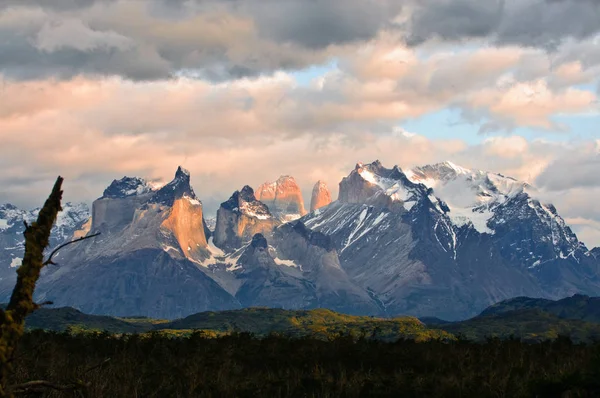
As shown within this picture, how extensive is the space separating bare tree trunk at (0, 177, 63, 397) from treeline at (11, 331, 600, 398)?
24581mm

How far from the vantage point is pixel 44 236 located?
29.8 meters

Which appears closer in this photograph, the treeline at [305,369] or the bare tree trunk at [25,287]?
the bare tree trunk at [25,287]

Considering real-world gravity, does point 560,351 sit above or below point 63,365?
above

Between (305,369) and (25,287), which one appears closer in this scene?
(25,287)

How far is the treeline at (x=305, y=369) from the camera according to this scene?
70938 mm

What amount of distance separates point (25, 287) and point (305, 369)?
75.3m

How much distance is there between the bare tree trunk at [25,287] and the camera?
28.1 metres

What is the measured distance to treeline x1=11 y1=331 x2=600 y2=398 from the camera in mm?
70938

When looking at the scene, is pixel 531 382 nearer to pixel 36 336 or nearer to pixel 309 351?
pixel 309 351

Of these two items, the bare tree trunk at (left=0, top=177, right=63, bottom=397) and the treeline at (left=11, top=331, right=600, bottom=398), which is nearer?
the bare tree trunk at (left=0, top=177, right=63, bottom=397)

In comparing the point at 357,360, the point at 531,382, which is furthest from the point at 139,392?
the point at 357,360

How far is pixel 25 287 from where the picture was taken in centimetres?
2905

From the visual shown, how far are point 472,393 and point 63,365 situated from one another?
40292mm

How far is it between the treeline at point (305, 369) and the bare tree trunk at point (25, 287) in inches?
968
